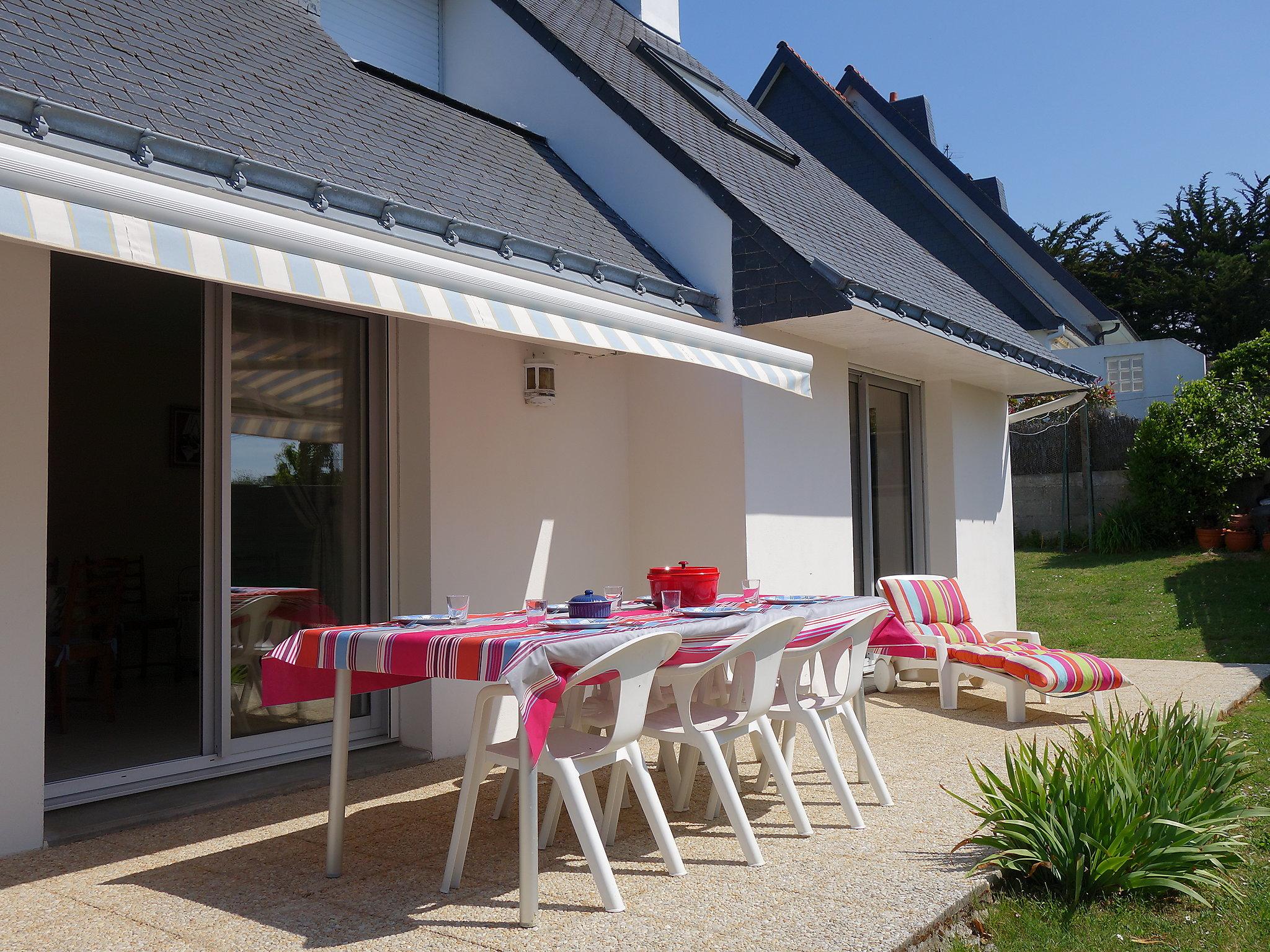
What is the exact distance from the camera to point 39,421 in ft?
20.3

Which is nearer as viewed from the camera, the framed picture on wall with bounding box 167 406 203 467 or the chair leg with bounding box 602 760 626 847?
the chair leg with bounding box 602 760 626 847

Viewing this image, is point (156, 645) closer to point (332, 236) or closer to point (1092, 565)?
point (332, 236)

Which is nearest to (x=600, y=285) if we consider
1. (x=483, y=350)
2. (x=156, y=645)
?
(x=483, y=350)

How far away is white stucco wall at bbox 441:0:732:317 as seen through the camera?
33.5 ft

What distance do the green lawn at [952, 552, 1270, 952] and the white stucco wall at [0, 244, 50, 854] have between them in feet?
16.7

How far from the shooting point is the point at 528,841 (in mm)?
4797

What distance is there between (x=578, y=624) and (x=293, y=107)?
5273 mm

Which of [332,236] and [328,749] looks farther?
[328,749]

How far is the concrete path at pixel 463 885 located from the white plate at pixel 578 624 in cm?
129

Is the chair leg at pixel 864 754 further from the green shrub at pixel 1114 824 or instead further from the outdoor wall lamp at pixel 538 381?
the outdoor wall lamp at pixel 538 381

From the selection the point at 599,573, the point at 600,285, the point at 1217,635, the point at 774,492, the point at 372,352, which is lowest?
the point at 1217,635

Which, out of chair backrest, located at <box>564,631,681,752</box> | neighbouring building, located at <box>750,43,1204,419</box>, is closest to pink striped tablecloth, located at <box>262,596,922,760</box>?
chair backrest, located at <box>564,631,681,752</box>

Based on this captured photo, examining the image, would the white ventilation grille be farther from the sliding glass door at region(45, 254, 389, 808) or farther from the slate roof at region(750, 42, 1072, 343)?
the slate roof at region(750, 42, 1072, 343)

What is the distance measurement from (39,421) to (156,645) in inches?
274
